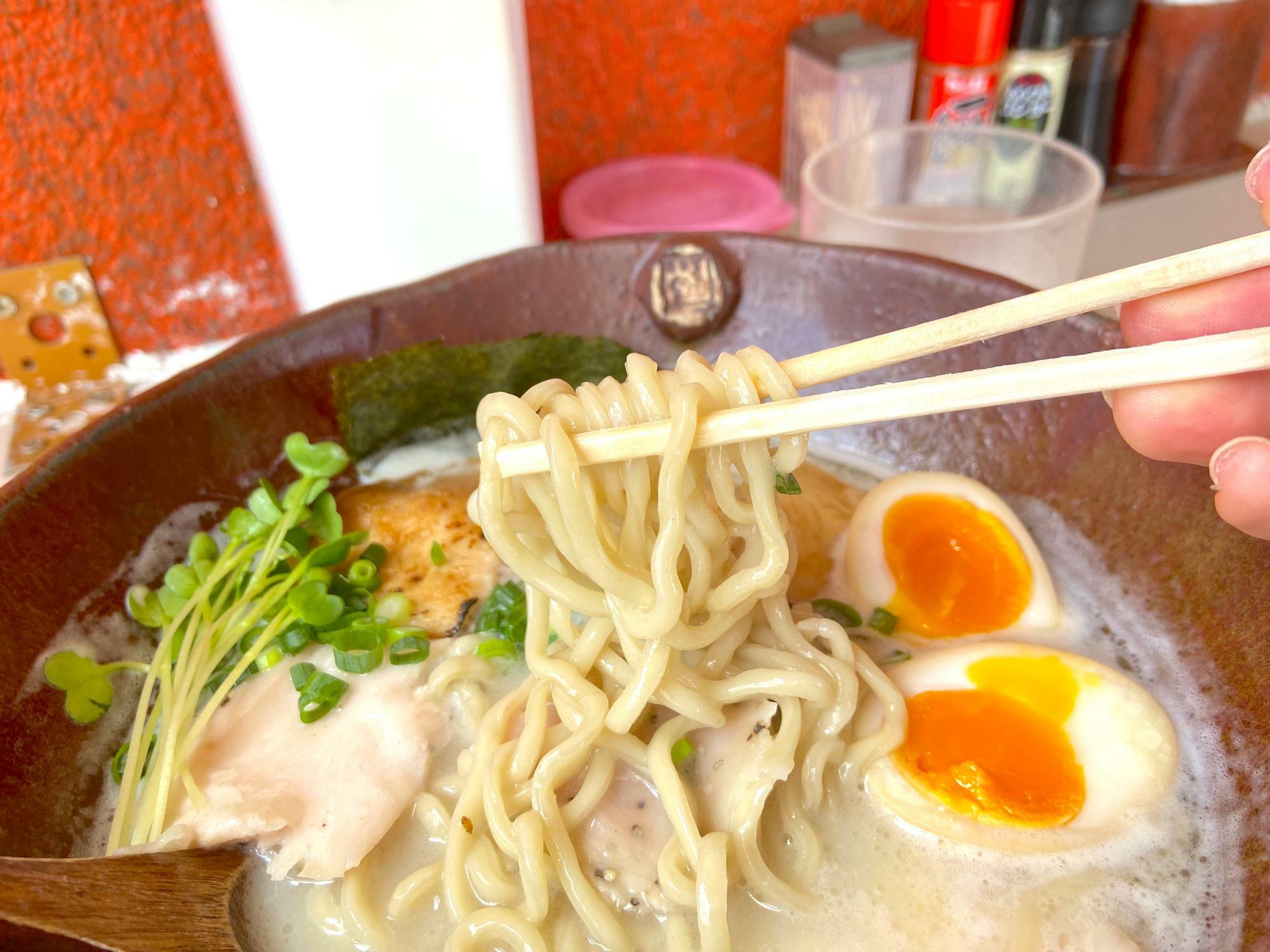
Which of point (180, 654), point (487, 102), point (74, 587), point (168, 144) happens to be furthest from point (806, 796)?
point (168, 144)

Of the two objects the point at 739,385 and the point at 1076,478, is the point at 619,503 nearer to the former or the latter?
the point at 739,385

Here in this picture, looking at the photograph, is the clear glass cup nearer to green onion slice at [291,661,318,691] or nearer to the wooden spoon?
green onion slice at [291,661,318,691]

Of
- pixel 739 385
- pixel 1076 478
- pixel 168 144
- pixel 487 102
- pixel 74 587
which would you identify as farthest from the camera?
pixel 168 144

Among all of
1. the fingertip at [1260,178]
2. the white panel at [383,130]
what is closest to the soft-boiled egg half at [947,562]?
the fingertip at [1260,178]

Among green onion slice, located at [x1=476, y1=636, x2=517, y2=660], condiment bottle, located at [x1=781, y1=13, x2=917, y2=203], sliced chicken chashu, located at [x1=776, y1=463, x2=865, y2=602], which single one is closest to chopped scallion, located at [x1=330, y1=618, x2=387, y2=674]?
green onion slice, located at [x1=476, y1=636, x2=517, y2=660]

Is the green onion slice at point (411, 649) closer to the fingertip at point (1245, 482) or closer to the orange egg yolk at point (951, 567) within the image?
the orange egg yolk at point (951, 567)

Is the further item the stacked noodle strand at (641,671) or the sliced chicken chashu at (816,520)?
the sliced chicken chashu at (816,520)

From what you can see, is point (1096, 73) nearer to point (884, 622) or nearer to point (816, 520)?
point (816, 520)
